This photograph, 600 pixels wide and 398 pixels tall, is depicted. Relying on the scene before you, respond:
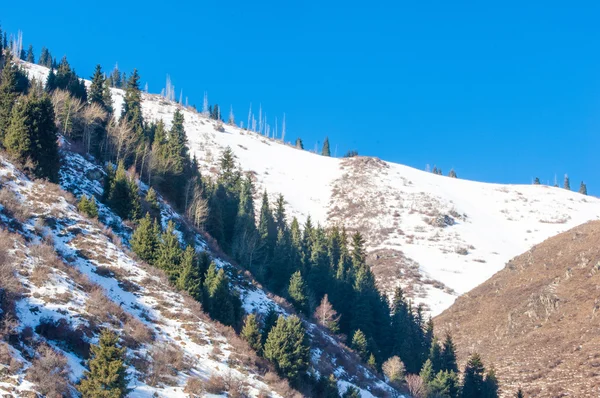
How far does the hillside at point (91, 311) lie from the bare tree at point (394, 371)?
8831 millimetres

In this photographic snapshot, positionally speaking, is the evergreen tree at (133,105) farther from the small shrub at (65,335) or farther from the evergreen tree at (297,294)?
the small shrub at (65,335)

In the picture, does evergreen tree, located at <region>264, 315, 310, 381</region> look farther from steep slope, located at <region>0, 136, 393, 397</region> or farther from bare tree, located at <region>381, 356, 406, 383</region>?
bare tree, located at <region>381, 356, 406, 383</region>

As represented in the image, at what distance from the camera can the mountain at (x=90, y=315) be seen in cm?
1900

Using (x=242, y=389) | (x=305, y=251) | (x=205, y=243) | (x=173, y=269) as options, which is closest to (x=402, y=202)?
(x=305, y=251)

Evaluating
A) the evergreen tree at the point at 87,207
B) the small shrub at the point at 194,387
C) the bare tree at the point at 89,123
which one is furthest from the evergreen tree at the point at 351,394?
the bare tree at the point at 89,123

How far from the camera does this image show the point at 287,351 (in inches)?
1185

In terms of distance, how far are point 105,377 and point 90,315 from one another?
255 inches

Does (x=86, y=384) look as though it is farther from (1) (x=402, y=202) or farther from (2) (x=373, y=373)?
(1) (x=402, y=202)

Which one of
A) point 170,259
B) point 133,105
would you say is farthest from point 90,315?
point 133,105

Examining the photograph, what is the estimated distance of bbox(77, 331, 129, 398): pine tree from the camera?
17172mm

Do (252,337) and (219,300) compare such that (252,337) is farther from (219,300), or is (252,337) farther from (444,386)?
(444,386)

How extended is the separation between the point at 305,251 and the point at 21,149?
142 feet

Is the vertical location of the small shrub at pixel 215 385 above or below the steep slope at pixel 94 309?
below

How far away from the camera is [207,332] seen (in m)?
27.7
